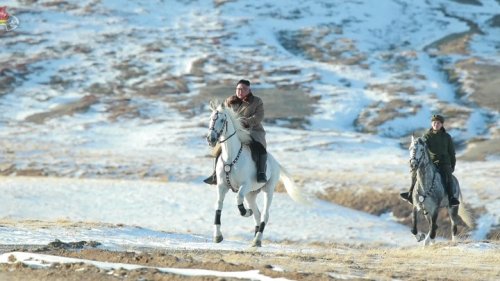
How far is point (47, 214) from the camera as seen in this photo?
3991 cm

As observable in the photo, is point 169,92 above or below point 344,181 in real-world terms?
below

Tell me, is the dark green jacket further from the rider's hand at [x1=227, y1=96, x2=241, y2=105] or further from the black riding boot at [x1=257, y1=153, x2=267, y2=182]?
the rider's hand at [x1=227, y1=96, x2=241, y2=105]

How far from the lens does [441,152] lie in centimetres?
2352

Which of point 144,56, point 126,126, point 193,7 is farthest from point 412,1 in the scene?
point 126,126

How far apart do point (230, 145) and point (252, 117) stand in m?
1.21

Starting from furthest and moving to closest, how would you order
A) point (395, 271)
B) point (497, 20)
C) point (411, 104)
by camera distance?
point (497, 20), point (411, 104), point (395, 271)

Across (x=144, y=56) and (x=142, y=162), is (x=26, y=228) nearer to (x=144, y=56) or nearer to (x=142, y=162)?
(x=142, y=162)

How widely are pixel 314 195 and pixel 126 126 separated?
36257 mm

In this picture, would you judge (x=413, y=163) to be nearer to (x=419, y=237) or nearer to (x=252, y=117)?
(x=419, y=237)

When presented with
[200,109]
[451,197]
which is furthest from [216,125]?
[200,109]

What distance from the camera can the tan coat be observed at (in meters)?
19.9

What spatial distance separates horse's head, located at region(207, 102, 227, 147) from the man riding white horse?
3.55ft

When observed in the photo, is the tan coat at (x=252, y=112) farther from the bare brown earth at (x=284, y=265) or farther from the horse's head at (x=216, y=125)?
the bare brown earth at (x=284, y=265)

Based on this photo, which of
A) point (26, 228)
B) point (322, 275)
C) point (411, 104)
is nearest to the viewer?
point (322, 275)
